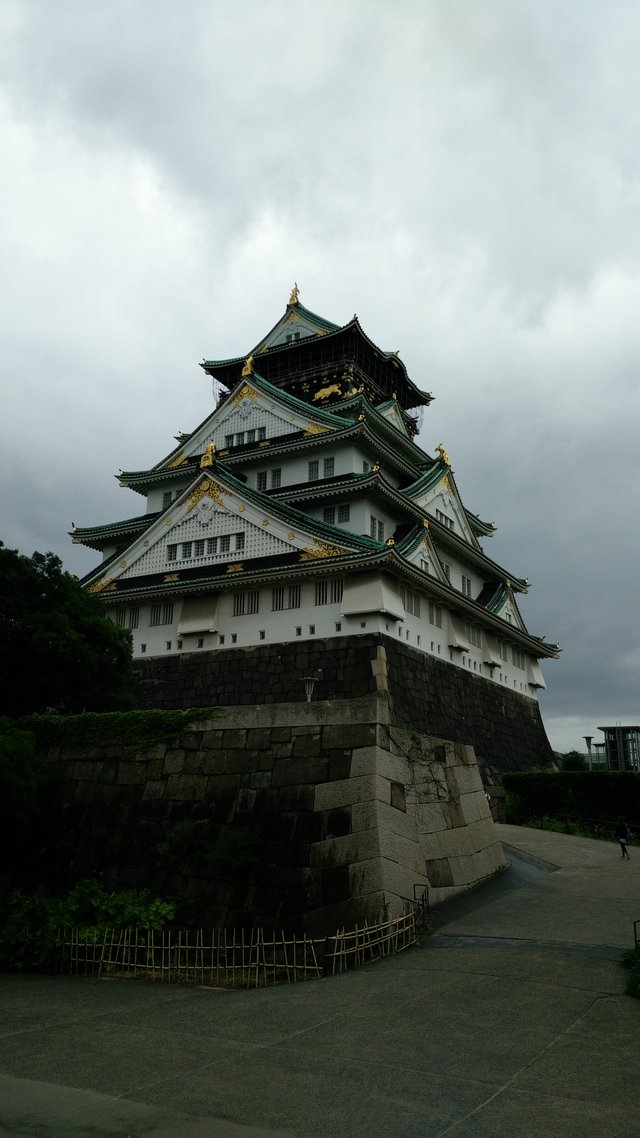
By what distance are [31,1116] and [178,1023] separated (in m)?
3.14

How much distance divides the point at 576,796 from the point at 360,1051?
25141 mm

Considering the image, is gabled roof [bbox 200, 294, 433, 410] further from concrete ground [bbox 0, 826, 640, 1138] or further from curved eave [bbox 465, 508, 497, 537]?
concrete ground [bbox 0, 826, 640, 1138]

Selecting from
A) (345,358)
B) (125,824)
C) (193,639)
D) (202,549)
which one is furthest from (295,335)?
(125,824)

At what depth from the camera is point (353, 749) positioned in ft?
51.5

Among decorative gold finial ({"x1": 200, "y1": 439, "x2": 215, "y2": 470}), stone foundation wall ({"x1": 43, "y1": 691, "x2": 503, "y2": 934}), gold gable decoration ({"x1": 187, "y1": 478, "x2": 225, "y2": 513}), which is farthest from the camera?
decorative gold finial ({"x1": 200, "y1": 439, "x2": 215, "y2": 470})

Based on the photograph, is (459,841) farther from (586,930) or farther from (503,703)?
(503,703)

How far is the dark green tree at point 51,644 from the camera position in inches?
843

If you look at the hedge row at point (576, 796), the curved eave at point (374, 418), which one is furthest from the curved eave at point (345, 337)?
the hedge row at point (576, 796)

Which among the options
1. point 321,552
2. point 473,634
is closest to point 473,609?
point 473,634

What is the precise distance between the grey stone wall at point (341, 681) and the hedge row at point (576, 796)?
192cm

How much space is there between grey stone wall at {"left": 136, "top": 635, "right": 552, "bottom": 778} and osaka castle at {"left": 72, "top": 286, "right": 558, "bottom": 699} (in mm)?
523

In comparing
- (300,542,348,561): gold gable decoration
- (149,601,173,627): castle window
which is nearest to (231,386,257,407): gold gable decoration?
(149,601,173,627): castle window

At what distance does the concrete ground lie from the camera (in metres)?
7.57

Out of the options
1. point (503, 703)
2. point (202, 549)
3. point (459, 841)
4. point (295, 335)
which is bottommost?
point (459, 841)
